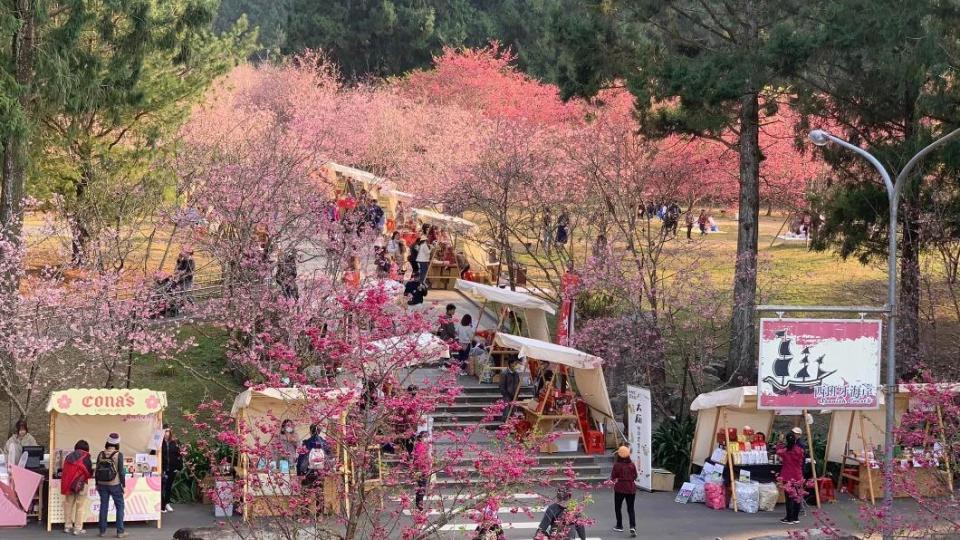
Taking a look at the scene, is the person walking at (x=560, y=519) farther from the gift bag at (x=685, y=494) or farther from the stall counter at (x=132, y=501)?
the stall counter at (x=132, y=501)

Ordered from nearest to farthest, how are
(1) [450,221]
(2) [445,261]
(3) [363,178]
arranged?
1. (1) [450,221]
2. (2) [445,261]
3. (3) [363,178]

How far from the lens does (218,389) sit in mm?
27250

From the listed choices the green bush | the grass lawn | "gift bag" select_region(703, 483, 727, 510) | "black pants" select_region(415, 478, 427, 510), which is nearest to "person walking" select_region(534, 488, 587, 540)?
"black pants" select_region(415, 478, 427, 510)

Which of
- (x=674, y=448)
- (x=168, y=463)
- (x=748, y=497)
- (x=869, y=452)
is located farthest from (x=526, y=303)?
(x=168, y=463)

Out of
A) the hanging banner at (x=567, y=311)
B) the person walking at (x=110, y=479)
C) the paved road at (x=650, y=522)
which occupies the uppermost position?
the hanging banner at (x=567, y=311)

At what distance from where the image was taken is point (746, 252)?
2798cm

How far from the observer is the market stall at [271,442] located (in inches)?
523

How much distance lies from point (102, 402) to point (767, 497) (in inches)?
413

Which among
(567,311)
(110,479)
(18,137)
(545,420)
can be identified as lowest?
(110,479)

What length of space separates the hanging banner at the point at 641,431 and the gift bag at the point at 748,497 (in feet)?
5.38

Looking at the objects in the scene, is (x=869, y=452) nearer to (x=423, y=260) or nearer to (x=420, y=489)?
(x=420, y=489)

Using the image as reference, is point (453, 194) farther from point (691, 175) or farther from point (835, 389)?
point (835, 389)

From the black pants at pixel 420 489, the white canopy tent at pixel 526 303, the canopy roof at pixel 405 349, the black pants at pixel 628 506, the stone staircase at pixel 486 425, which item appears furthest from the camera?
the white canopy tent at pixel 526 303

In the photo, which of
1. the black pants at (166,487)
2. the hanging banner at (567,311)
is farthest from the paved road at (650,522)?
the hanging banner at (567,311)
